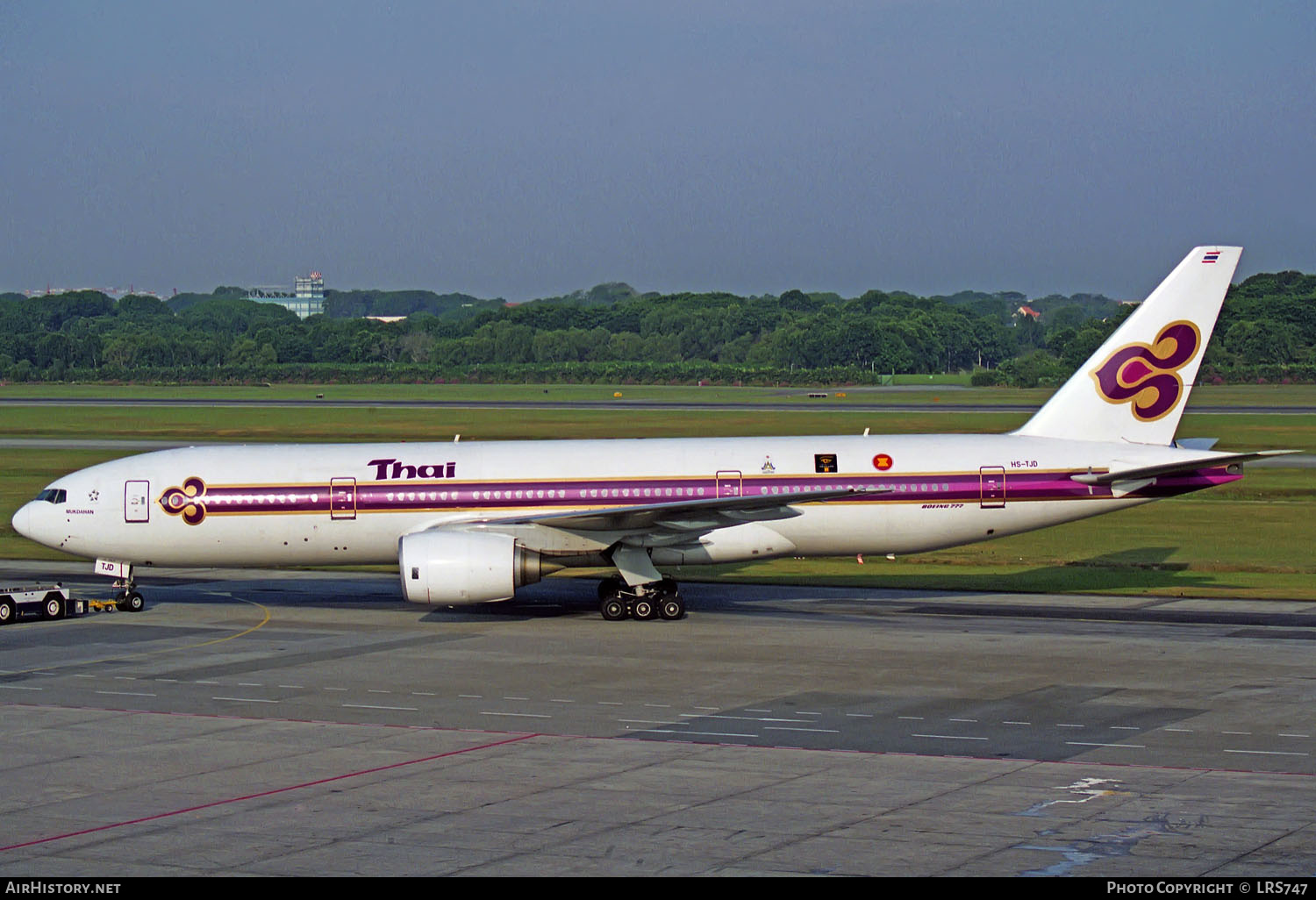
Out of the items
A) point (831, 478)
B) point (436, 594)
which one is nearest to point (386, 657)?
point (436, 594)

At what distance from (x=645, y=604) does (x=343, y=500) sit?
775 cm

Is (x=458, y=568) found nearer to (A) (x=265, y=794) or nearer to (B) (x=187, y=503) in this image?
(B) (x=187, y=503)

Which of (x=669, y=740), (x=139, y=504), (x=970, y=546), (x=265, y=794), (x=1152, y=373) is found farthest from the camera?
(x=970, y=546)

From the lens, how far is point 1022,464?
3625cm

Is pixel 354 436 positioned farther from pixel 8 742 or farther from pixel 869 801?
pixel 869 801

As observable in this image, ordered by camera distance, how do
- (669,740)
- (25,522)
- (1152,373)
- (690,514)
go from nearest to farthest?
(669,740) < (690,514) < (1152,373) < (25,522)

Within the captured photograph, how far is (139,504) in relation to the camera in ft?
121

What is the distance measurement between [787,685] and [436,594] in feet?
31.0

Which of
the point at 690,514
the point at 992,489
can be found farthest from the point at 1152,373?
the point at 690,514

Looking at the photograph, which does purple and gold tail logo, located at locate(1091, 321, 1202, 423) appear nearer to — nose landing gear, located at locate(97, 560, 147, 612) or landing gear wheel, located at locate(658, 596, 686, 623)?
landing gear wheel, located at locate(658, 596, 686, 623)

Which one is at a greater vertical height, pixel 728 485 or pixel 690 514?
pixel 728 485

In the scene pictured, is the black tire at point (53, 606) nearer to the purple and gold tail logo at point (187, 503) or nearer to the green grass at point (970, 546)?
the purple and gold tail logo at point (187, 503)

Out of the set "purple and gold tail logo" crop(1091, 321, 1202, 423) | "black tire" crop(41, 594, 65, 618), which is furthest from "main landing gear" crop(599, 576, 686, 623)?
"black tire" crop(41, 594, 65, 618)

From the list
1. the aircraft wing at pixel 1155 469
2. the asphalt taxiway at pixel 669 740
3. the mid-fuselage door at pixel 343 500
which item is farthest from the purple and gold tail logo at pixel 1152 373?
the mid-fuselage door at pixel 343 500
